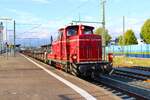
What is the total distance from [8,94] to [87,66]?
375 inches

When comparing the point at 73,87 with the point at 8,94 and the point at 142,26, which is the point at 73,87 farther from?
the point at 142,26

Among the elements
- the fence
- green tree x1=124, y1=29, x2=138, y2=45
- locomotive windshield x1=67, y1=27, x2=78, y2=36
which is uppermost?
green tree x1=124, y1=29, x2=138, y2=45

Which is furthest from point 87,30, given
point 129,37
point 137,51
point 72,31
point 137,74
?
point 129,37

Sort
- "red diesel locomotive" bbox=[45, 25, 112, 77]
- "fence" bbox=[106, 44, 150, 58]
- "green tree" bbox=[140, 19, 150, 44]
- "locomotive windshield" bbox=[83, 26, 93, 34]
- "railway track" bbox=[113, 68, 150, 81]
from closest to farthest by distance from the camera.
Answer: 1. "red diesel locomotive" bbox=[45, 25, 112, 77]
2. "locomotive windshield" bbox=[83, 26, 93, 34]
3. "railway track" bbox=[113, 68, 150, 81]
4. "fence" bbox=[106, 44, 150, 58]
5. "green tree" bbox=[140, 19, 150, 44]

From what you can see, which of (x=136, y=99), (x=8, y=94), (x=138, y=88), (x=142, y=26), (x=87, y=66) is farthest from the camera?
(x=142, y=26)

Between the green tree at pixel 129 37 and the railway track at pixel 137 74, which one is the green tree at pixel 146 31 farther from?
the railway track at pixel 137 74

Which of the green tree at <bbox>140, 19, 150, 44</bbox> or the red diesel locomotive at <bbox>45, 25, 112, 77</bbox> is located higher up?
the green tree at <bbox>140, 19, 150, 44</bbox>

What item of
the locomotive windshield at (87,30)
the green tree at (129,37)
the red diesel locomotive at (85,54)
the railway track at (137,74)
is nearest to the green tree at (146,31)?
the green tree at (129,37)

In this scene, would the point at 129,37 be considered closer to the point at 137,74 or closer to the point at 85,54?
the point at 137,74

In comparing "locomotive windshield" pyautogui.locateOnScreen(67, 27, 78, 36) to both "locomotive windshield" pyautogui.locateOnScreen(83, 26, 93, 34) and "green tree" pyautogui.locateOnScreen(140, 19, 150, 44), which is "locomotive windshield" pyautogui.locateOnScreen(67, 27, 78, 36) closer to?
"locomotive windshield" pyautogui.locateOnScreen(83, 26, 93, 34)

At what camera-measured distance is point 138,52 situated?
77375mm

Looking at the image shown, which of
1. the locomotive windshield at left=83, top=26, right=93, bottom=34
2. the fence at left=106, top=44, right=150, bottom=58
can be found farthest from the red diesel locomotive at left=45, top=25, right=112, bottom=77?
the fence at left=106, top=44, right=150, bottom=58

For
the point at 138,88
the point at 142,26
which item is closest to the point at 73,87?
the point at 138,88

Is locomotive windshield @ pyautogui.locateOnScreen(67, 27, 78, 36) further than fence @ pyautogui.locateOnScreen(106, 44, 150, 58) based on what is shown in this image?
No
